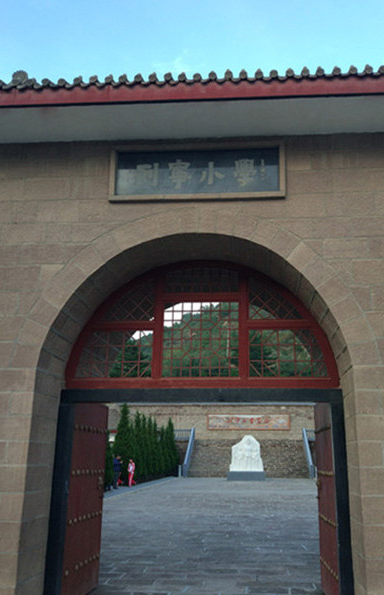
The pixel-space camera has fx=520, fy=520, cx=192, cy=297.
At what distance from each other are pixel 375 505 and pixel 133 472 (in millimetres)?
17244

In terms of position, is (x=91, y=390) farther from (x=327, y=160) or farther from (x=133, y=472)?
(x=133, y=472)

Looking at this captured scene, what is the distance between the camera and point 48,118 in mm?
5090

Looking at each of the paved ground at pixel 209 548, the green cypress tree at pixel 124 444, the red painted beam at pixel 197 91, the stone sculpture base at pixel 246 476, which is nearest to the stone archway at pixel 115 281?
the red painted beam at pixel 197 91

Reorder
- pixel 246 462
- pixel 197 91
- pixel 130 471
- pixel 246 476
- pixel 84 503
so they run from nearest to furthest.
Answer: pixel 197 91 < pixel 84 503 < pixel 130 471 < pixel 246 476 < pixel 246 462

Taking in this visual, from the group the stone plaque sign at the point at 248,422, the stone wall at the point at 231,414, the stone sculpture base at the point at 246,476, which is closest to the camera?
the stone sculpture base at the point at 246,476

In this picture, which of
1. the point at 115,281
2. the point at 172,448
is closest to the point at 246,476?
the point at 172,448

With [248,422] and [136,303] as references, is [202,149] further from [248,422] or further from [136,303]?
[248,422]

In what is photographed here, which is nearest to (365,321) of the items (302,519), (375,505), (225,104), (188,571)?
(375,505)

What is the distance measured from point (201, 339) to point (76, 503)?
7.14ft

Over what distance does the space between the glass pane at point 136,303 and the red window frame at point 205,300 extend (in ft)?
0.15

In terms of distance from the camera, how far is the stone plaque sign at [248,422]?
30.6m

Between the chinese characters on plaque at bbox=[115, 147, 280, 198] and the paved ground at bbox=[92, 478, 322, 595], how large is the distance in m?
4.45

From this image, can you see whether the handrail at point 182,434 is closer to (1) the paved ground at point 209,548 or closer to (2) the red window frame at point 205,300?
(1) the paved ground at point 209,548

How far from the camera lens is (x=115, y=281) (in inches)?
221
